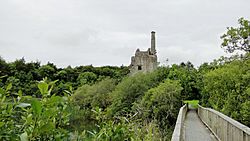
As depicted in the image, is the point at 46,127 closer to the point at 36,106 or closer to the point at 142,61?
the point at 36,106

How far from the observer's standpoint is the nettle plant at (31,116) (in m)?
1.46

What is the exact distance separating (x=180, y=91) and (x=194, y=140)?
22.5m

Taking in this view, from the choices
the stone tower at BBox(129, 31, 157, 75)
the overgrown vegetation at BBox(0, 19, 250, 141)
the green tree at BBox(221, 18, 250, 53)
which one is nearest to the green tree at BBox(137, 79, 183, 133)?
the overgrown vegetation at BBox(0, 19, 250, 141)

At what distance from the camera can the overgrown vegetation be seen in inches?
62.4

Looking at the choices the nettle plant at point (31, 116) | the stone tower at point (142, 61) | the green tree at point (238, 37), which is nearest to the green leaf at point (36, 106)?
the nettle plant at point (31, 116)

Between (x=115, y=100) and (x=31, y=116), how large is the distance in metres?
37.5

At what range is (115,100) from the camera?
3888 cm

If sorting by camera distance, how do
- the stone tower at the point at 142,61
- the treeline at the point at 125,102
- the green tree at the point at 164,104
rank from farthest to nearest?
the stone tower at the point at 142,61, the green tree at the point at 164,104, the treeline at the point at 125,102

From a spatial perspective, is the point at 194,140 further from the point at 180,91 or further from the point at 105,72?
the point at 105,72

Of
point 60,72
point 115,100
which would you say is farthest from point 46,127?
point 60,72

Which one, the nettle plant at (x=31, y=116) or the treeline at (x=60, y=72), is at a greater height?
the treeline at (x=60, y=72)

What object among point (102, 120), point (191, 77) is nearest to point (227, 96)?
point (191, 77)

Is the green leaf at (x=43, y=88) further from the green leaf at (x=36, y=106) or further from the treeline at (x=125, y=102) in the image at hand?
the green leaf at (x=36, y=106)

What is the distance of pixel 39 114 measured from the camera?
4.78ft
